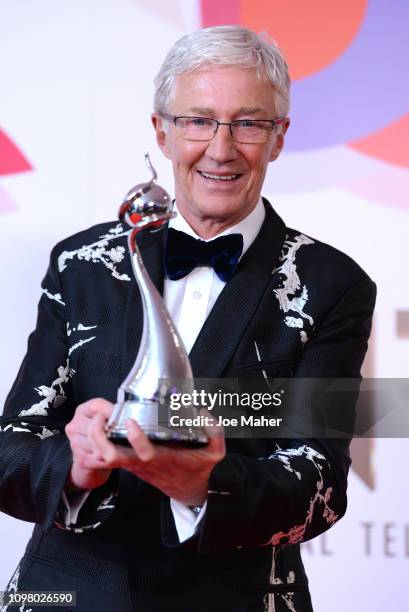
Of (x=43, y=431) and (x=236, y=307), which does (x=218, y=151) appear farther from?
(x=43, y=431)

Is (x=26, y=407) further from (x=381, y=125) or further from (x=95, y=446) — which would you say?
(x=381, y=125)

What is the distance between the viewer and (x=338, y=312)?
1738 mm

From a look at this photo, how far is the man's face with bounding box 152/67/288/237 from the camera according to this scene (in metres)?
1.71

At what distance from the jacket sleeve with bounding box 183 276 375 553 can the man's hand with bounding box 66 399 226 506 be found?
0.14ft

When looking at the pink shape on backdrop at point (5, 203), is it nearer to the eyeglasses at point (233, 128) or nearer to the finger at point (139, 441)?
the eyeglasses at point (233, 128)

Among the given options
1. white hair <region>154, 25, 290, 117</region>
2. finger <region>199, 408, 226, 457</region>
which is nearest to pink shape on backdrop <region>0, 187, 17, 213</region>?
white hair <region>154, 25, 290, 117</region>

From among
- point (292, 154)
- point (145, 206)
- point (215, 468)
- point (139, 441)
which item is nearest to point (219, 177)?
point (145, 206)

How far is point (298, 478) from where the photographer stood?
1.55 metres

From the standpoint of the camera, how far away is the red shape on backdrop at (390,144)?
8.16 feet

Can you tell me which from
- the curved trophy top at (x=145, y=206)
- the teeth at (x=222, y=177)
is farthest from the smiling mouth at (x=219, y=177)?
the curved trophy top at (x=145, y=206)

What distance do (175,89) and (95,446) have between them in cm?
72

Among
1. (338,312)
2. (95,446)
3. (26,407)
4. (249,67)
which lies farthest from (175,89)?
(95,446)

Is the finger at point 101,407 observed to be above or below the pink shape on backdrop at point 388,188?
below

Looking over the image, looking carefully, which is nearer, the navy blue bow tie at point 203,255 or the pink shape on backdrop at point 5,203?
the navy blue bow tie at point 203,255
